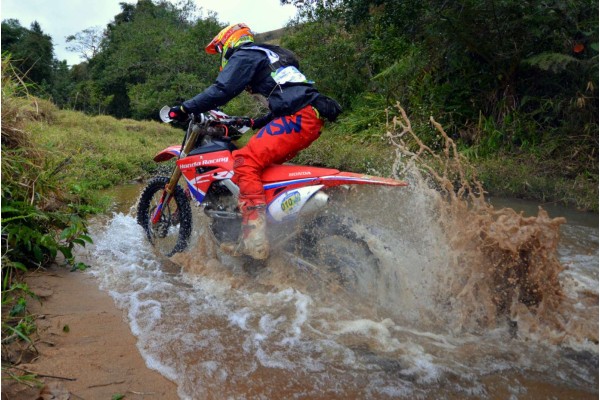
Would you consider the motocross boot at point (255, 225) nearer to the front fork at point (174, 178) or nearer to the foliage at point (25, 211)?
the front fork at point (174, 178)

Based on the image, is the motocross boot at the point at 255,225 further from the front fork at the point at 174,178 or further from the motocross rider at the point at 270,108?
the front fork at the point at 174,178

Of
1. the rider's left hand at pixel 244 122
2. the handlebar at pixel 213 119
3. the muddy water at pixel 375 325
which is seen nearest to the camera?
the muddy water at pixel 375 325

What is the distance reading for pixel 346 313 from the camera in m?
3.68

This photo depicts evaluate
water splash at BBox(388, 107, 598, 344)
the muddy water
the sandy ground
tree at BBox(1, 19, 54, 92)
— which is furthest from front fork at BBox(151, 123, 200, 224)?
tree at BBox(1, 19, 54, 92)

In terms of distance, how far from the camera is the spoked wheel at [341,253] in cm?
388

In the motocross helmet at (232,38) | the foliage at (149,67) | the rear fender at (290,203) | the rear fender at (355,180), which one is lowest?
the rear fender at (290,203)

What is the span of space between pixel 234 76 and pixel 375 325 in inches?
83.5

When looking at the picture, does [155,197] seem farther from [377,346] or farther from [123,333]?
[377,346]

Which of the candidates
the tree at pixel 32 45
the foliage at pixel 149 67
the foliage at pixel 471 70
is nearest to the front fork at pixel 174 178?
the foliage at pixel 471 70

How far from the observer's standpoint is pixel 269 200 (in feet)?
13.1

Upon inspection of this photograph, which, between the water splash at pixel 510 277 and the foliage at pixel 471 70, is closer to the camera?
the water splash at pixel 510 277

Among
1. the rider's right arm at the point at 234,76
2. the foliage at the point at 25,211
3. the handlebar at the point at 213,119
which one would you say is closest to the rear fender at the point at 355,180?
the rider's right arm at the point at 234,76

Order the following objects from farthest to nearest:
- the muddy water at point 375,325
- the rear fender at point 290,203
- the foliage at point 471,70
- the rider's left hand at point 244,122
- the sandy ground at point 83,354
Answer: the foliage at point 471,70 < the rider's left hand at point 244,122 < the rear fender at point 290,203 < the muddy water at point 375,325 < the sandy ground at point 83,354

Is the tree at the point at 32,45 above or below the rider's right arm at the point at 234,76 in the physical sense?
above
